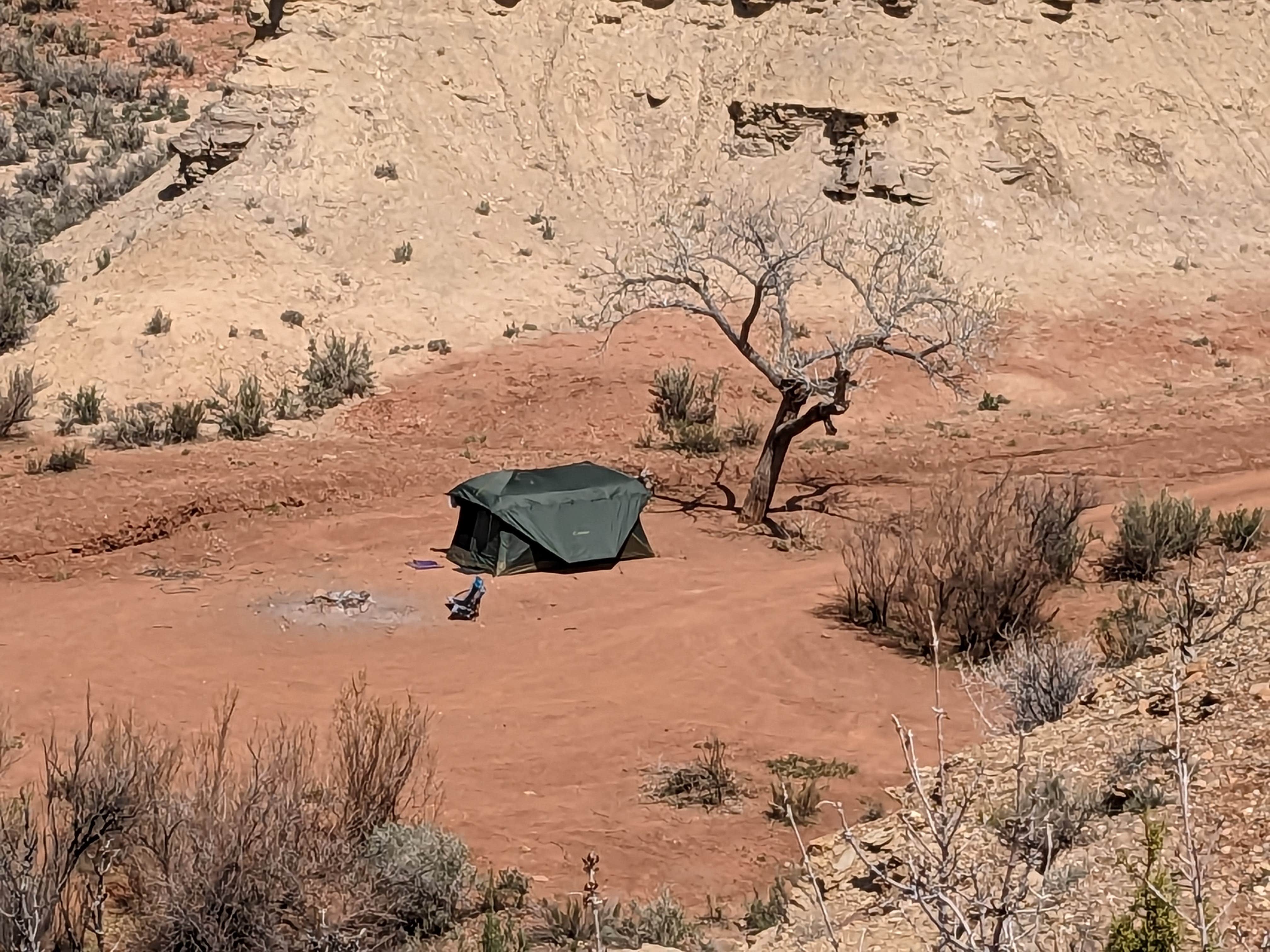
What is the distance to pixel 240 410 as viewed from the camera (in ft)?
55.0

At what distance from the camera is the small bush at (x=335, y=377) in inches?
685

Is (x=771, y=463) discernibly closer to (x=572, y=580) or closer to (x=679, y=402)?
(x=572, y=580)

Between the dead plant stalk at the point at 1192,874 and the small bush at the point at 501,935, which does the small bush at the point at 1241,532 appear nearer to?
the small bush at the point at 501,935

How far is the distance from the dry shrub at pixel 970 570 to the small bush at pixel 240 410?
7.24 metres

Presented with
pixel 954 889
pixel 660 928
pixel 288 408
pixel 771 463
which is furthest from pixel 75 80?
pixel 954 889

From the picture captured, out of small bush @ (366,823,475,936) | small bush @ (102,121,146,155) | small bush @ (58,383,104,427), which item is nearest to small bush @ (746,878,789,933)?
small bush @ (366,823,475,936)

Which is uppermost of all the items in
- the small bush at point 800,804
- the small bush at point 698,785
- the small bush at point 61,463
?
the small bush at point 800,804

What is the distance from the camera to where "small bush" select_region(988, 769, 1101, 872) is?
18.1 feet

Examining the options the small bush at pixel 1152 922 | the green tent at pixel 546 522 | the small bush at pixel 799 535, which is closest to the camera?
the small bush at pixel 1152 922

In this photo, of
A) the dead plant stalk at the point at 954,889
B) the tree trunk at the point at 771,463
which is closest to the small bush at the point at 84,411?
the tree trunk at the point at 771,463

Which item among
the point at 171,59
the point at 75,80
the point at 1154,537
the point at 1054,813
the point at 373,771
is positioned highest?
the point at 171,59

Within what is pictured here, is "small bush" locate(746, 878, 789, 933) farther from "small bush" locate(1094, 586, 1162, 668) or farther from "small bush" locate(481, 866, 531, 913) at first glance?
"small bush" locate(1094, 586, 1162, 668)

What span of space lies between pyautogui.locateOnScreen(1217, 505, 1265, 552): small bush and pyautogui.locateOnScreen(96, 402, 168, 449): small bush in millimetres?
10687

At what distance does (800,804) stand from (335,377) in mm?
10682
